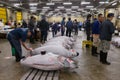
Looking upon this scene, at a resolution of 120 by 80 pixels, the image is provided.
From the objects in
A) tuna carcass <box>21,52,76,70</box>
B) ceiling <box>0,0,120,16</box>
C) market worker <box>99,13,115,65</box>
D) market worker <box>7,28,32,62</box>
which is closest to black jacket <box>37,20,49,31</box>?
market worker <box>7,28,32,62</box>

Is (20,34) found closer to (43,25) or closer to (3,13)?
(43,25)

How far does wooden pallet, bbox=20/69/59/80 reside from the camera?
3.76m

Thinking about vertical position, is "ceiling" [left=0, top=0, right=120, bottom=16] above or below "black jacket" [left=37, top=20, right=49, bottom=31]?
above

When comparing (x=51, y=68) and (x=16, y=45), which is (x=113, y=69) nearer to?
(x=51, y=68)

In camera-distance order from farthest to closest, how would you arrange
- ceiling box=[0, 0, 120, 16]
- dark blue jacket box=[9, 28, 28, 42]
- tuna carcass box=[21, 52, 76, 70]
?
ceiling box=[0, 0, 120, 16] → dark blue jacket box=[9, 28, 28, 42] → tuna carcass box=[21, 52, 76, 70]

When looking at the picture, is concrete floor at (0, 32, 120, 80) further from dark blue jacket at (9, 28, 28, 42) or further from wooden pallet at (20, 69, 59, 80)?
dark blue jacket at (9, 28, 28, 42)

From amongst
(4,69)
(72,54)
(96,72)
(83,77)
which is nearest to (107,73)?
(96,72)

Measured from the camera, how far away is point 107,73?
14.3ft

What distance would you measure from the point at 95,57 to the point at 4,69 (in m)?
3.07

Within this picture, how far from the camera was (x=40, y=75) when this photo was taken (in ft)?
12.9

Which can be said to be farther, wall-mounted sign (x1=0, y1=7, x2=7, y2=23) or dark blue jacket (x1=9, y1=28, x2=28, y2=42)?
wall-mounted sign (x1=0, y1=7, x2=7, y2=23)

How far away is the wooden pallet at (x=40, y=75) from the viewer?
3758 mm

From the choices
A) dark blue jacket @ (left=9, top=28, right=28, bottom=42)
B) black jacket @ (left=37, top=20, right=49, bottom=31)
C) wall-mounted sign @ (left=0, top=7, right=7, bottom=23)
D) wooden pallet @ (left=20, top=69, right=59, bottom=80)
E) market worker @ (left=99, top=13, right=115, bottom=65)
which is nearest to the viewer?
wooden pallet @ (left=20, top=69, right=59, bottom=80)

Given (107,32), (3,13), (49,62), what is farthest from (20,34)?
(3,13)
